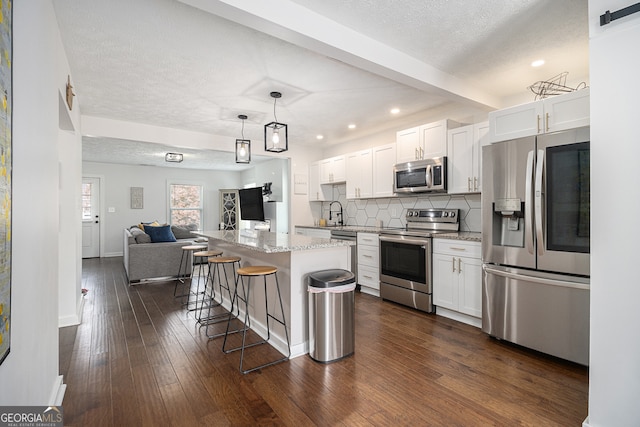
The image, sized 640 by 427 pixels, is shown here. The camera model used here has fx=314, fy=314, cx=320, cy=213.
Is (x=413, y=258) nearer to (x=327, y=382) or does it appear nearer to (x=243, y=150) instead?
(x=327, y=382)

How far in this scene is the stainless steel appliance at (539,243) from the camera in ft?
7.56

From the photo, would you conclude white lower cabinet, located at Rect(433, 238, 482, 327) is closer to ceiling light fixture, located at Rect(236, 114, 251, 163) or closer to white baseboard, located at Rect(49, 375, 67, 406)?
ceiling light fixture, located at Rect(236, 114, 251, 163)

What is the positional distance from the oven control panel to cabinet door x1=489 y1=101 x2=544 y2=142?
126 centimetres

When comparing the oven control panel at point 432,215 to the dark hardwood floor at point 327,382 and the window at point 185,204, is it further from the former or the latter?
the window at point 185,204

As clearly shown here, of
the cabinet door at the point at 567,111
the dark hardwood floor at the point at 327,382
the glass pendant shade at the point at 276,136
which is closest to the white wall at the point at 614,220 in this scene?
the dark hardwood floor at the point at 327,382

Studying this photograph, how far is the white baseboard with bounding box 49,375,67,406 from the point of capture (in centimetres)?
183

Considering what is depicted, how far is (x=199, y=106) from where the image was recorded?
388 cm

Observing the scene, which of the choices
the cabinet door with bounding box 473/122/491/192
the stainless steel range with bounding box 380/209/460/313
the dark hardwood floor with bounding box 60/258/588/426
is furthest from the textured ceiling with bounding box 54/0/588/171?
the dark hardwood floor with bounding box 60/258/588/426

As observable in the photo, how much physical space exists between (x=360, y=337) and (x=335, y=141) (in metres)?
3.92

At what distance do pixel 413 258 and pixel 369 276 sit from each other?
0.87 m

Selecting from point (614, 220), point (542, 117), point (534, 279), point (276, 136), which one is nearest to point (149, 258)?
point (276, 136)

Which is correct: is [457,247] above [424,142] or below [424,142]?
below

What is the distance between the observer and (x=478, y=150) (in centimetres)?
343

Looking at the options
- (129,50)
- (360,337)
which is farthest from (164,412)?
(129,50)
